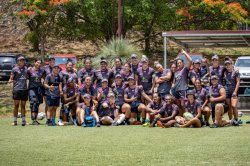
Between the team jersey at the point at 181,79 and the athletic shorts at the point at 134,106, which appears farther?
the athletic shorts at the point at 134,106

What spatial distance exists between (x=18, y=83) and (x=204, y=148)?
24.0 feet

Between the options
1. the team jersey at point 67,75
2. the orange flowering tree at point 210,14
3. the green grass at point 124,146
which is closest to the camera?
the green grass at point 124,146

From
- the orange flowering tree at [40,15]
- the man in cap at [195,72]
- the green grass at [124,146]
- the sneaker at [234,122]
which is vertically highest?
the orange flowering tree at [40,15]

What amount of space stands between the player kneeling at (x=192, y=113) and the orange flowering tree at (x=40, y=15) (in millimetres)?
19919

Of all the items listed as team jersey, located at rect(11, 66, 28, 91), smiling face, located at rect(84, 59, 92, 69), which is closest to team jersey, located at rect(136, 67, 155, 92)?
smiling face, located at rect(84, 59, 92, 69)

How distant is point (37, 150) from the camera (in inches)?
446

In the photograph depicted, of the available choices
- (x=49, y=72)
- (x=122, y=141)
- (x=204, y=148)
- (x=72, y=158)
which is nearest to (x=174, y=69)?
(x=49, y=72)

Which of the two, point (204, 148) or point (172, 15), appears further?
point (172, 15)

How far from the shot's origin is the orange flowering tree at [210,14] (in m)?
35.6

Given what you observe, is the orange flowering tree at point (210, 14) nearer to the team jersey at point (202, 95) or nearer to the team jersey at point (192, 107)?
the team jersey at point (202, 95)

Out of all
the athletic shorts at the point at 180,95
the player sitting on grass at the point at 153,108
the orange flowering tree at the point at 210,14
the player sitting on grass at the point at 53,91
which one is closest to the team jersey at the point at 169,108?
the player sitting on grass at the point at 153,108

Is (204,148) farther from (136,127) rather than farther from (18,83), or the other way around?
(18,83)

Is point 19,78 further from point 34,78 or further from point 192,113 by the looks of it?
point 192,113

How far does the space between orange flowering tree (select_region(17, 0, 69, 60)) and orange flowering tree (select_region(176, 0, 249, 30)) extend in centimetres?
723
